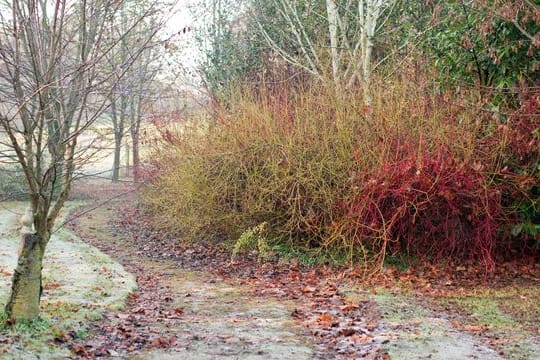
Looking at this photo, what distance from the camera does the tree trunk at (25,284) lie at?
5.42m

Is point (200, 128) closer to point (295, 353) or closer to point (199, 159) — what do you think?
point (199, 159)

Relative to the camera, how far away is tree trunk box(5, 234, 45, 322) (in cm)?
542

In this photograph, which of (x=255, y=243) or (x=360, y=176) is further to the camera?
(x=255, y=243)

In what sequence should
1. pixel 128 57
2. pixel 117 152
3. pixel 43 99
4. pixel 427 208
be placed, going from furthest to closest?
pixel 117 152, pixel 427 208, pixel 128 57, pixel 43 99

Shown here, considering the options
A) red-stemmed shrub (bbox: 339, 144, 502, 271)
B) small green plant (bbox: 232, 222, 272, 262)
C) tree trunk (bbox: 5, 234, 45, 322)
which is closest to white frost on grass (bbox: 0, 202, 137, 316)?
tree trunk (bbox: 5, 234, 45, 322)

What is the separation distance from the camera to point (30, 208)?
5500 millimetres

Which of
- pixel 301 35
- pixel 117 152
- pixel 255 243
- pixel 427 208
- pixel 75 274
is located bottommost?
pixel 75 274

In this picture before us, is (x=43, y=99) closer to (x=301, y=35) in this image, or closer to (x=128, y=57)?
(x=128, y=57)

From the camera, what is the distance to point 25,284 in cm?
543

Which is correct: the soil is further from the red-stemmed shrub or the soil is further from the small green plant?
the red-stemmed shrub

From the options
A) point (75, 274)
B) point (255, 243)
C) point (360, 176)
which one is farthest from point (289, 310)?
point (255, 243)

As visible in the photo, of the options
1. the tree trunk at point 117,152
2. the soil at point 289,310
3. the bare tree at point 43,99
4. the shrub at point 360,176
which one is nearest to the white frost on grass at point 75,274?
the soil at point 289,310

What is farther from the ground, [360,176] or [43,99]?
[43,99]

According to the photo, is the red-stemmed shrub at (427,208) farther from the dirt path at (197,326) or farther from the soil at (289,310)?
the dirt path at (197,326)
